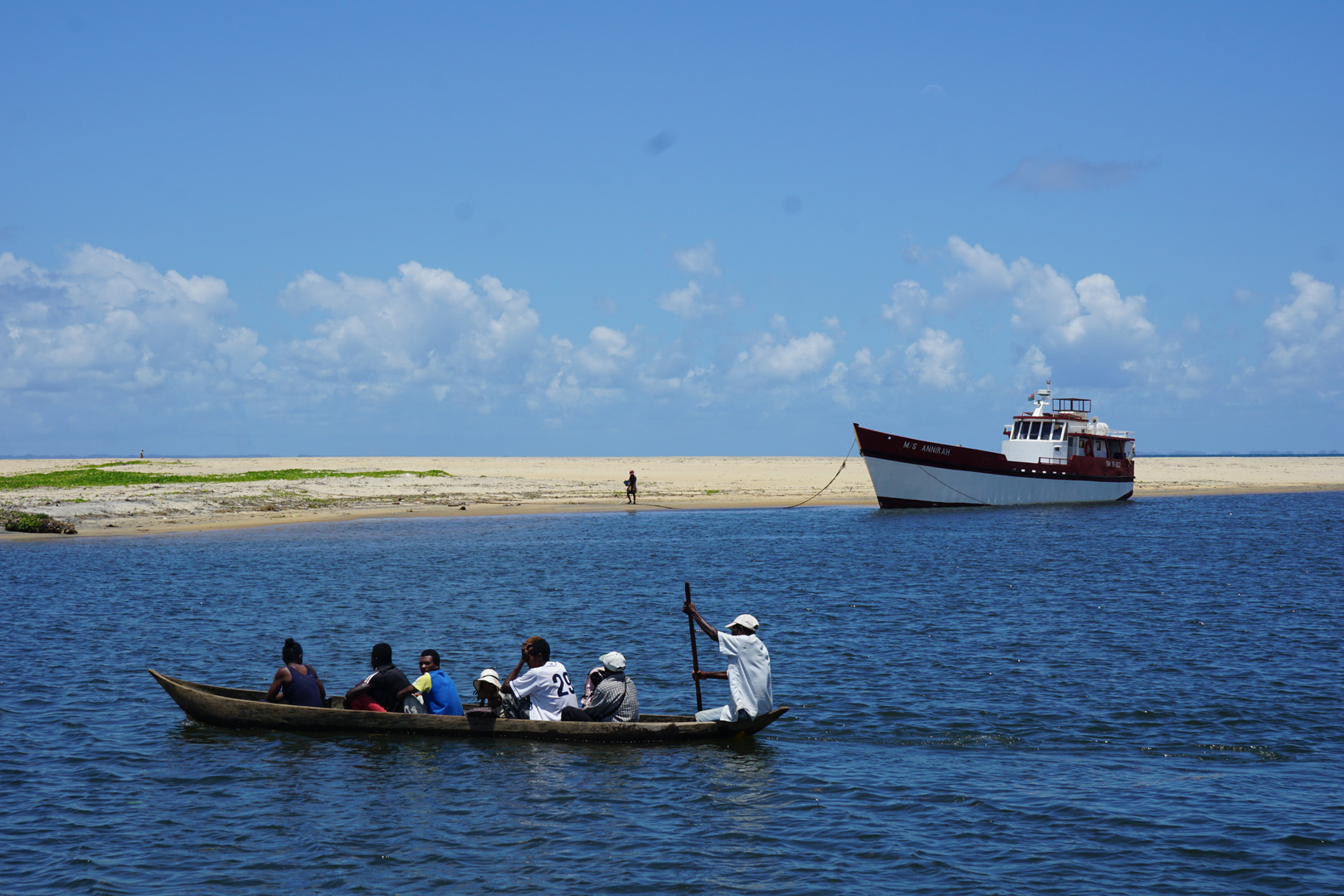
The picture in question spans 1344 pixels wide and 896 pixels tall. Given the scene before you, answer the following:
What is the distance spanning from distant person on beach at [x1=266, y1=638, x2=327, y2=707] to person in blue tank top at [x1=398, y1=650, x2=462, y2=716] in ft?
4.34

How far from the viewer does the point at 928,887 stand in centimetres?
913

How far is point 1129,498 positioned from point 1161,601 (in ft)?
138

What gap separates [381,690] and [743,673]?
4.91 metres

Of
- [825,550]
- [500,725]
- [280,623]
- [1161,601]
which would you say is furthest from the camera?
[825,550]

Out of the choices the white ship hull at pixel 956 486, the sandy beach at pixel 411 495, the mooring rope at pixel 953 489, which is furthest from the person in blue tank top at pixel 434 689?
the mooring rope at pixel 953 489

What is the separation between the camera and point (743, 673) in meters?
13.1

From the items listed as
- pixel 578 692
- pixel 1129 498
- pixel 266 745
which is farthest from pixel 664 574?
pixel 1129 498

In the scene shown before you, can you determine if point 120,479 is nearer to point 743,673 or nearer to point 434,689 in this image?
point 434,689

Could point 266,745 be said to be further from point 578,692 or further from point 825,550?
point 825,550

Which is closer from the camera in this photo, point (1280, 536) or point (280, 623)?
point (280, 623)

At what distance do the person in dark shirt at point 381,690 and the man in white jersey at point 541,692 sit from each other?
1.46 metres

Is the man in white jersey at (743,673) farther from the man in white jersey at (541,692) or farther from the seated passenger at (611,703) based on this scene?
the man in white jersey at (541,692)

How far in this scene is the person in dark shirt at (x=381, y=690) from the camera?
45.3 ft

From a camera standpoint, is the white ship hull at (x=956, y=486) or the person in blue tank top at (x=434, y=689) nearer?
the person in blue tank top at (x=434, y=689)
